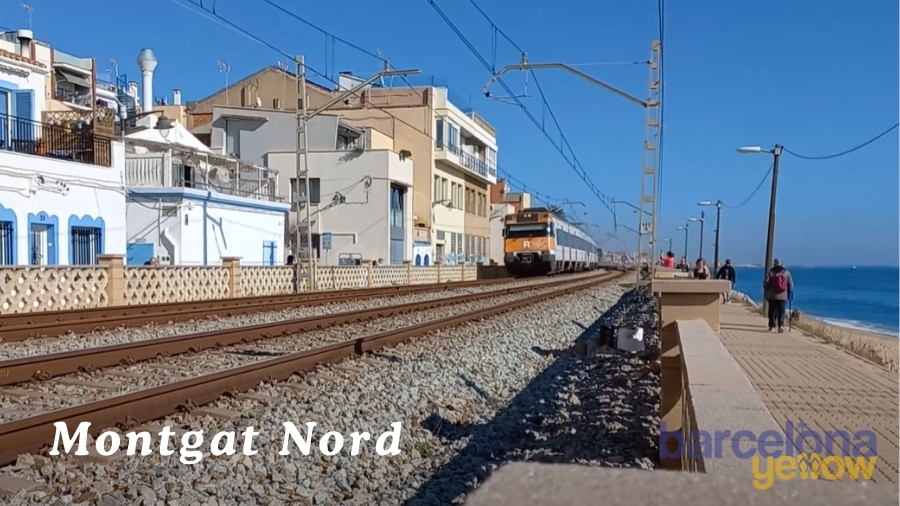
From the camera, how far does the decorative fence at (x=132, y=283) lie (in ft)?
58.7

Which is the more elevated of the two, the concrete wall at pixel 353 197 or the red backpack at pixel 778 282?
the concrete wall at pixel 353 197

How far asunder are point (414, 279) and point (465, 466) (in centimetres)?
3569

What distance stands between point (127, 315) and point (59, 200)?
9006mm

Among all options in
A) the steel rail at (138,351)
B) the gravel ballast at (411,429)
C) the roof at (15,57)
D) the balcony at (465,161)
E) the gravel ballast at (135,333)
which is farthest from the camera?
the balcony at (465,161)

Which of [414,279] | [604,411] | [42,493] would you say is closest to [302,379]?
[604,411]

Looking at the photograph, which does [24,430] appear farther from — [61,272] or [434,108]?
[434,108]

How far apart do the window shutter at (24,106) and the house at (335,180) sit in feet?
61.4

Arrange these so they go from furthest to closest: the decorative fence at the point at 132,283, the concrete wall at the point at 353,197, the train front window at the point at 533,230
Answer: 1. the train front window at the point at 533,230
2. the concrete wall at the point at 353,197
3. the decorative fence at the point at 132,283

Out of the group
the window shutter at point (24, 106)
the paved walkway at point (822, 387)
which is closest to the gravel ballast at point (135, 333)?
the paved walkway at point (822, 387)

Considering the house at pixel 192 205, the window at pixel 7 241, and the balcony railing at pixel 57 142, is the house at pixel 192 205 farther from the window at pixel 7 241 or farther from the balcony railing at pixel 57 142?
the window at pixel 7 241

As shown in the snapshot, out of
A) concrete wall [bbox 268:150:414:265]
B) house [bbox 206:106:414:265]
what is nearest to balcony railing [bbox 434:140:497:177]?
house [bbox 206:106:414:265]

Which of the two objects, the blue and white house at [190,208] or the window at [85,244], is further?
the blue and white house at [190,208]

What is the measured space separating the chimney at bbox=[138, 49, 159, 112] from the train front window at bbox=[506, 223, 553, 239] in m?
21.5

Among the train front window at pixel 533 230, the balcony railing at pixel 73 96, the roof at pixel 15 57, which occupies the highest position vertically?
the balcony railing at pixel 73 96
